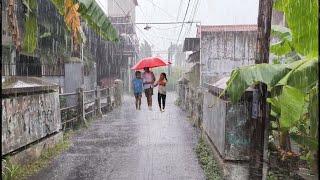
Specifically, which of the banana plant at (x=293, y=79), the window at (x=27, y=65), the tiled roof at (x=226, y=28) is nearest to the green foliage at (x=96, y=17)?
the banana plant at (x=293, y=79)

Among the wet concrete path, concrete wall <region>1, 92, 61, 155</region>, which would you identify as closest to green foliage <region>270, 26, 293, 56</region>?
the wet concrete path

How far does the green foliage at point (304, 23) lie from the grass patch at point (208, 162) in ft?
10.4

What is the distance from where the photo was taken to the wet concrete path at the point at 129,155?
22.4ft

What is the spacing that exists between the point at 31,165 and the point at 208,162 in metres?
3.36

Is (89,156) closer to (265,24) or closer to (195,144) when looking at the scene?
(195,144)

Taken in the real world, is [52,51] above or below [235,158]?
above

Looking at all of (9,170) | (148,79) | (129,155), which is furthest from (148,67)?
(9,170)

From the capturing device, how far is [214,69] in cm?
1758

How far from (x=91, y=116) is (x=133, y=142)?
5527 millimetres

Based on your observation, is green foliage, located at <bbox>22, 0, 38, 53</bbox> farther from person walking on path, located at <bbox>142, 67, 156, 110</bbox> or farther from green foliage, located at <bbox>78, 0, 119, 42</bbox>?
person walking on path, located at <bbox>142, 67, 156, 110</bbox>

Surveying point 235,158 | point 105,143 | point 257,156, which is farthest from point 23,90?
point 257,156

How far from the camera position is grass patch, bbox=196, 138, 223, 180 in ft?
21.4

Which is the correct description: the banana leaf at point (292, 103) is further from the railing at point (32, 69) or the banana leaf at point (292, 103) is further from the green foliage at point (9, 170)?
the railing at point (32, 69)

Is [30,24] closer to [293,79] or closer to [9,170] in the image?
[9,170]
